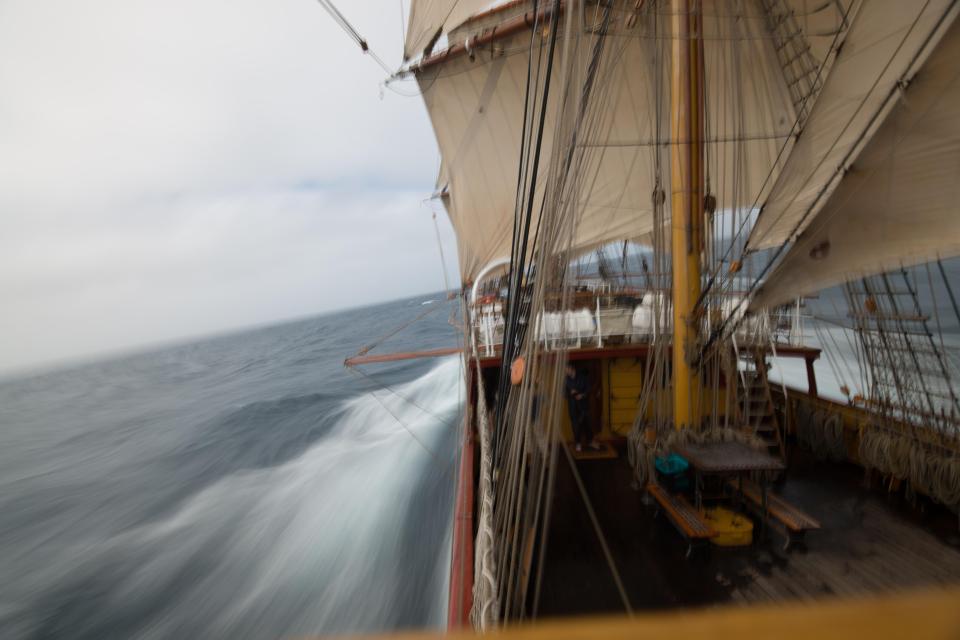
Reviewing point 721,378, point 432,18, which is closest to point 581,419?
point 721,378

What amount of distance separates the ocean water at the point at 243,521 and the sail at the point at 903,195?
6030 mm

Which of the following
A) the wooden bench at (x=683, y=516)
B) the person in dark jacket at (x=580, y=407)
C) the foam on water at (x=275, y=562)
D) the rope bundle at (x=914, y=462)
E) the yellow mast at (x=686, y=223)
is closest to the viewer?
the wooden bench at (x=683, y=516)

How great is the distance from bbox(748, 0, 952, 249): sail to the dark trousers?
9.81 ft

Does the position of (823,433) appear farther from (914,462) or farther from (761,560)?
(761,560)

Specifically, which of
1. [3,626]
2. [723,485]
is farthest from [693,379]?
[3,626]

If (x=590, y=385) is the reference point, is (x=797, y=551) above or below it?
below

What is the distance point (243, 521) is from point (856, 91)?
445 inches

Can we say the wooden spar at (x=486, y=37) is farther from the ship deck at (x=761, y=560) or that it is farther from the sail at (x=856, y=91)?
the ship deck at (x=761, y=560)

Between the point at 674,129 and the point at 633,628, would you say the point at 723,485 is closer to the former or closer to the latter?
the point at 674,129

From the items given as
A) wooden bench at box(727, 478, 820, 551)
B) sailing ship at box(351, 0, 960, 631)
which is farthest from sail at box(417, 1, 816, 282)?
wooden bench at box(727, 478, 820, 551)

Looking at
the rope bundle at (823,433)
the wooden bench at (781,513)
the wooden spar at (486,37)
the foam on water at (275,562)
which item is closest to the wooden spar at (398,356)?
the foam on water at (275,562)

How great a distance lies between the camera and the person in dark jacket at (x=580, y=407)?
573cm

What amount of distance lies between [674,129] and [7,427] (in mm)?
36771

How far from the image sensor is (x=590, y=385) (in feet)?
20.4
